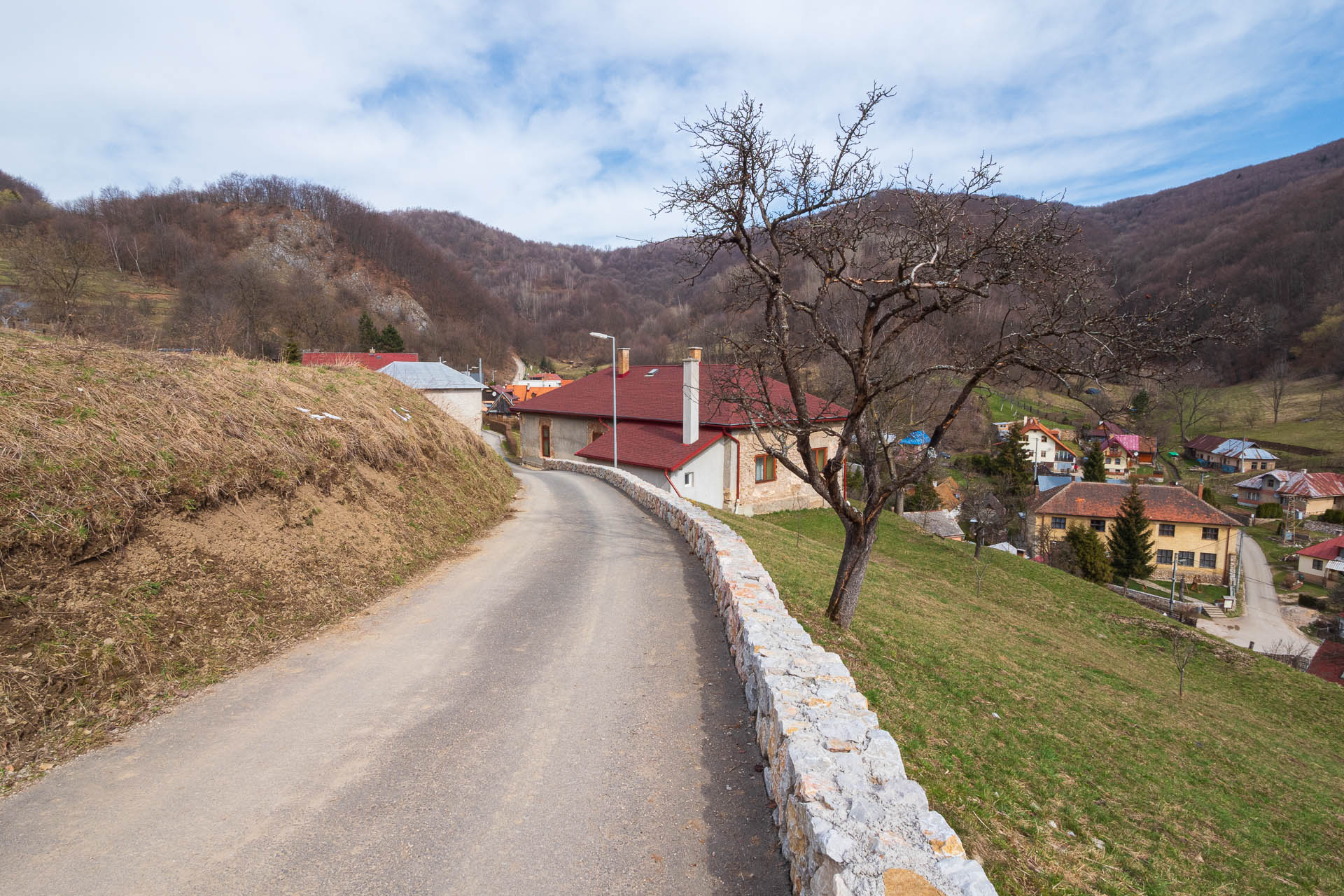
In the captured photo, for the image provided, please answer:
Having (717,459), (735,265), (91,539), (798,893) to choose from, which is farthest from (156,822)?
(717,459)

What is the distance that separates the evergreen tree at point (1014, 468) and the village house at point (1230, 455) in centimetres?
2879

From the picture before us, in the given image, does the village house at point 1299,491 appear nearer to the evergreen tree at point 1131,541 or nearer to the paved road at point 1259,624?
the paved road at point 1259,624

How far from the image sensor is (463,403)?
36.1 metres

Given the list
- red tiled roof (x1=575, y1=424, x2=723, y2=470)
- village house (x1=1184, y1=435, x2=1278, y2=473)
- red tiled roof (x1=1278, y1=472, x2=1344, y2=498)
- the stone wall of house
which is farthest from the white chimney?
village house (x1=1184, y1=435, x2=1278, y2=473)

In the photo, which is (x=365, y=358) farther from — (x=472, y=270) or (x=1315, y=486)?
(x=472, y=270)

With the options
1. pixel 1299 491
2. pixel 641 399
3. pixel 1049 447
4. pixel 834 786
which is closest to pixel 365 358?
pixel 641 399

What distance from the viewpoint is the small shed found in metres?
34.1

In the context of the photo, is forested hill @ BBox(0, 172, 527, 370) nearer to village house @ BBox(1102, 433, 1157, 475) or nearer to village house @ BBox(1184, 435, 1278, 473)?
village house @ BBox(1102, 433, 1157, 475)

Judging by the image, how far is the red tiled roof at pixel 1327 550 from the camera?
41781 mm

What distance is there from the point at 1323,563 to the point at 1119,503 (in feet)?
42.7

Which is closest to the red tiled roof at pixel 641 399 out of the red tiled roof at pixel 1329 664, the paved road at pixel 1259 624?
the red tiled roof at pixel 1329 664

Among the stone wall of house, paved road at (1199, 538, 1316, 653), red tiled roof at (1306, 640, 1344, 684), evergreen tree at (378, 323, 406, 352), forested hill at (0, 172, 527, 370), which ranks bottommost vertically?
paved road at (1199, 538, 1316, 653)

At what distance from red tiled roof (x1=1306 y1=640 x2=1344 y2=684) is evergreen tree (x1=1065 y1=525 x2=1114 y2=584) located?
1124 centimetres

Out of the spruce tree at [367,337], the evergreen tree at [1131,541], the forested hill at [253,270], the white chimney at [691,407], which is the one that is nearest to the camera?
the white chimney at [691,407]
